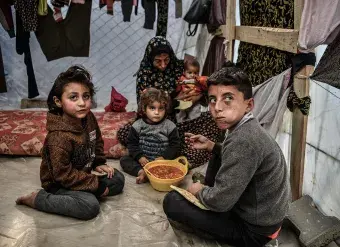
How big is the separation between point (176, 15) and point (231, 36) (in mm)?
1656

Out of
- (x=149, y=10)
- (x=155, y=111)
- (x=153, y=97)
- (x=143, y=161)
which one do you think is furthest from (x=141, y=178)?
(x=149, y=10)

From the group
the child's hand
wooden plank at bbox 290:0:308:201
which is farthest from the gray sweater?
the child's hand

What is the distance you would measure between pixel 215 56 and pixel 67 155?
7.82 feet

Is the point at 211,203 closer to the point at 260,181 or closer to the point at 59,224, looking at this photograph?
the point at 260,181

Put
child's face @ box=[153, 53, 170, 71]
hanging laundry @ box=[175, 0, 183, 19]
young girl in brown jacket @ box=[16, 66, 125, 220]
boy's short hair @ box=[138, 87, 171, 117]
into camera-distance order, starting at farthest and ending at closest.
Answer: hanging laundry @ box=[175, 0, 183, 19], child's face @ box=[153, 53, 170, 71], boy's short hair @ box=[138, 87, 171, 117], young girl in brown jacket @ box=[16, 66, 125, 220]

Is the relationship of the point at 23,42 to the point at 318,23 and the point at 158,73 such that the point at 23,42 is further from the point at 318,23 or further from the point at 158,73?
the point at 318,23

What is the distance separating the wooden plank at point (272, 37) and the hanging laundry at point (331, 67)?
0.85ft

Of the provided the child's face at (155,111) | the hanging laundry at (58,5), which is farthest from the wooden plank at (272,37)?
the hanging laundry at (58,5)

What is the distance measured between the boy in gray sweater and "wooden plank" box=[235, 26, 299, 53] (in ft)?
1.81

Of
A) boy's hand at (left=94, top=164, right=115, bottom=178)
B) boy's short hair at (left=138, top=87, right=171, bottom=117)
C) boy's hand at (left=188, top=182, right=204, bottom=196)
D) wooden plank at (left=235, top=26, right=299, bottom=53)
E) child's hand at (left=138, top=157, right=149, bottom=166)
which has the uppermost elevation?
wooden plank at (left=235, top=26, right=299, bottom=53)

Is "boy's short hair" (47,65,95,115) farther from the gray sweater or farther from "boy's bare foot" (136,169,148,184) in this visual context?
the gray sweater

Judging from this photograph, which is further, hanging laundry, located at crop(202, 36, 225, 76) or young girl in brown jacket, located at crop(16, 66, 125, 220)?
hanging laundry, located at crop(202, 36, 225, 76)

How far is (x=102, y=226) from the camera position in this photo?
7.07 feet

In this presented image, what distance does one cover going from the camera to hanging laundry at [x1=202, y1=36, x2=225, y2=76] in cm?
376
